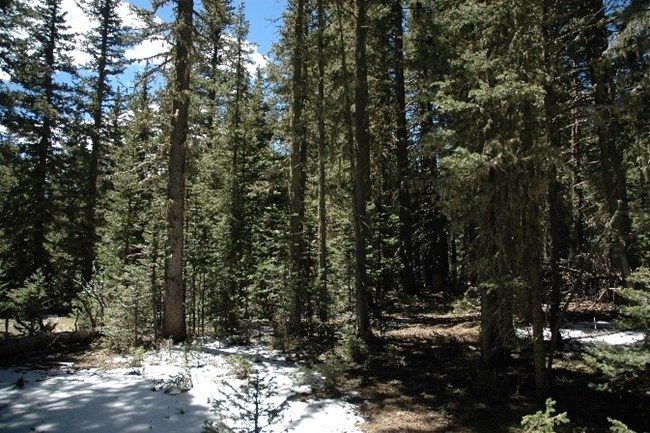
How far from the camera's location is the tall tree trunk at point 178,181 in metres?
12.4

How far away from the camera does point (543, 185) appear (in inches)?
284

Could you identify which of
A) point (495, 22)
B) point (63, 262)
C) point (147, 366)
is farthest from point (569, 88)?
point (63, 262)

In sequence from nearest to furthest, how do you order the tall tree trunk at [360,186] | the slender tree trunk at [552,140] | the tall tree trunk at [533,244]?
the tall tree trunk at [533,244]
the slender tree trunk at [552,140]
the tall tree trunk at [360,186]

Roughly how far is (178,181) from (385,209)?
25.4 feet

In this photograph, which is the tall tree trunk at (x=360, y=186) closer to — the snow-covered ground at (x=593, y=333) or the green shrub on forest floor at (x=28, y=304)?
the snow-covered ground at (x=593, y=333)

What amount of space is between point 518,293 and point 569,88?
518cm

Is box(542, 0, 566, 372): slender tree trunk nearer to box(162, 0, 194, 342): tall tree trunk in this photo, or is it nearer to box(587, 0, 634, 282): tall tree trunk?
box(587, 0, 634, 282): tall tree trunk

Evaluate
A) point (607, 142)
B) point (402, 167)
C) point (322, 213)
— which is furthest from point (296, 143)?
point (607, 142)

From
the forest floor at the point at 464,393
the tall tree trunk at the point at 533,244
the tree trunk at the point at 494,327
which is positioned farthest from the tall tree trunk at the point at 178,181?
the tall tree trunk at the point at 533,244

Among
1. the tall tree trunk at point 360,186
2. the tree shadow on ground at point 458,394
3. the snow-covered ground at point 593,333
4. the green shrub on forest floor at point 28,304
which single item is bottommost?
the tree shadow on ground at point 458,394

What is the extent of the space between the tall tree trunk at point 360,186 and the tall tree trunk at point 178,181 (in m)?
4.74

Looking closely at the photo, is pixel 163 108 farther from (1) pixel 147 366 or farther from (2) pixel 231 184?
(1) pixel 147 366

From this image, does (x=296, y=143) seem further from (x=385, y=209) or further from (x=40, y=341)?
(x=40, y=341)

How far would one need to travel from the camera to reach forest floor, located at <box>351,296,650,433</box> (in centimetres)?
702
